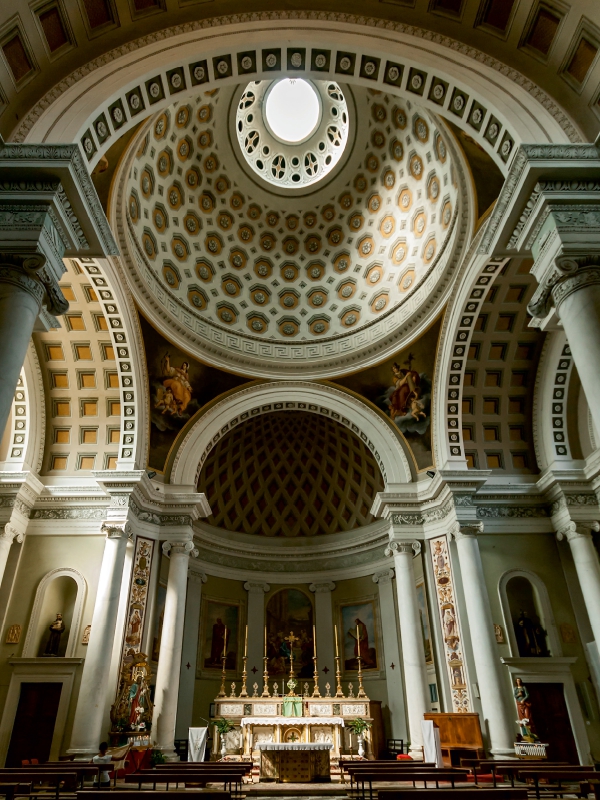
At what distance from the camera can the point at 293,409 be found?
2183 centimetres

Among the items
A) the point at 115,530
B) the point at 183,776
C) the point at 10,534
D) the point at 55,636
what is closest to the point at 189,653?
the point at 55,636

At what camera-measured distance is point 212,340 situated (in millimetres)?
21031

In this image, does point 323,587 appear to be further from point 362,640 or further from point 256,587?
point 256,587

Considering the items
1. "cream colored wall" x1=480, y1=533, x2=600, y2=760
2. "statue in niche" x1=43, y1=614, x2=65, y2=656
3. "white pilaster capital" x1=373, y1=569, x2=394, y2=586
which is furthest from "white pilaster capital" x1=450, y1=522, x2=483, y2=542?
"statue in niche" x1=43, y1=614, x2=65, y2=656

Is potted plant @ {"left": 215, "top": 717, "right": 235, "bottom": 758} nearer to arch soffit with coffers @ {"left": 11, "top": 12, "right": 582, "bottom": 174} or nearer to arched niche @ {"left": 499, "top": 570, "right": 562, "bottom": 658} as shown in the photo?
arched niche @ {"left": 499, "top": 570, "right": 562, "bottom": 658}

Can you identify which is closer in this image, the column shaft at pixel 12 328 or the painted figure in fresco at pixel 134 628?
the column shaft at pixel 12 328

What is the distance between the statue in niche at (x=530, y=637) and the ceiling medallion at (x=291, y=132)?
17446mm

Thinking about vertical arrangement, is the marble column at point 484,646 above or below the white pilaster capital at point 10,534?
below

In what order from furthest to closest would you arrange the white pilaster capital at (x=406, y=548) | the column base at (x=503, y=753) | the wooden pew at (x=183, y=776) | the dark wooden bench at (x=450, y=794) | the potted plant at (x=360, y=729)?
the white pilaster capital at (x=406, y=548)
the potted plant at (x=360, y=729)
the column base at (x=503, y=753)
the wooden pew at (x=183, y=776)
the dark wooden bench at (x=450, y=794)

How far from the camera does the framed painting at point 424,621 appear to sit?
17922 mm

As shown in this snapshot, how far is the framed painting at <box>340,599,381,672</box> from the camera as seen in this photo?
22016mm

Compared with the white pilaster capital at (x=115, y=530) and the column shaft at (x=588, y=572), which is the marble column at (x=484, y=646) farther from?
the white pilaster capital at (x=115, y=530)

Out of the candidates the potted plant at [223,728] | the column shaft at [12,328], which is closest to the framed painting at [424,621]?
the potted plant at [223,728]

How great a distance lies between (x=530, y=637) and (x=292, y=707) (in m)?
7.04
